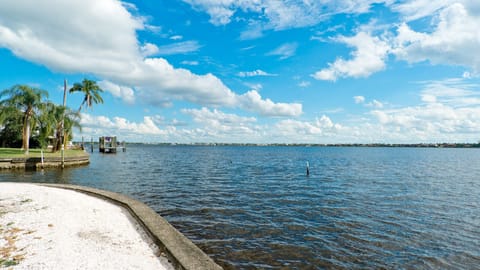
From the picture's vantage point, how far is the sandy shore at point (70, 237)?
5219 mm

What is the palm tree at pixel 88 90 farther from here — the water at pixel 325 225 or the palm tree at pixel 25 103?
the water at pixel 325 225

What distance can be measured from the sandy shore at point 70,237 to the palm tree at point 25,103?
28440mm

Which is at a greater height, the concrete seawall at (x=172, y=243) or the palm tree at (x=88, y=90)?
the palm tree at (x=88, y=90)

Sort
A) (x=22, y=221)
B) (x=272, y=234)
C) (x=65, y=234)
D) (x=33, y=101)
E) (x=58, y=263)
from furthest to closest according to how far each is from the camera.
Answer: (x=33, y=101)
(x=272, y=234)
(x=22, y=221)
(x=65, y=234)
(x=58, y=263)

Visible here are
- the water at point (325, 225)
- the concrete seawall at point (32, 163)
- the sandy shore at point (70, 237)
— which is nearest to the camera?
the sandy shore at point (70, 237)

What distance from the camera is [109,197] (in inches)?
434

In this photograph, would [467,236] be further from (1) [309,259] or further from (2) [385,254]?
(1) [309,259]

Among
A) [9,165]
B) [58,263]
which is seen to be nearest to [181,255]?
[58,263]

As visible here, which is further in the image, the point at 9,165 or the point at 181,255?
the point at 9,165

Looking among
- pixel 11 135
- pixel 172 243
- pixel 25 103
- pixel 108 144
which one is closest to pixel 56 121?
pixel 25 103

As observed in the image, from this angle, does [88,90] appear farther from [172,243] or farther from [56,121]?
[172,243]

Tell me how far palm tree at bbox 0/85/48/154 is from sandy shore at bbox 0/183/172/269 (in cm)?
2844

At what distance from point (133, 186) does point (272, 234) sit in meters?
13.0

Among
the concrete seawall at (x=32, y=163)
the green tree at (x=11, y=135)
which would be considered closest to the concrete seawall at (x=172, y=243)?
the concrete seawall at (x=32, y=163)
